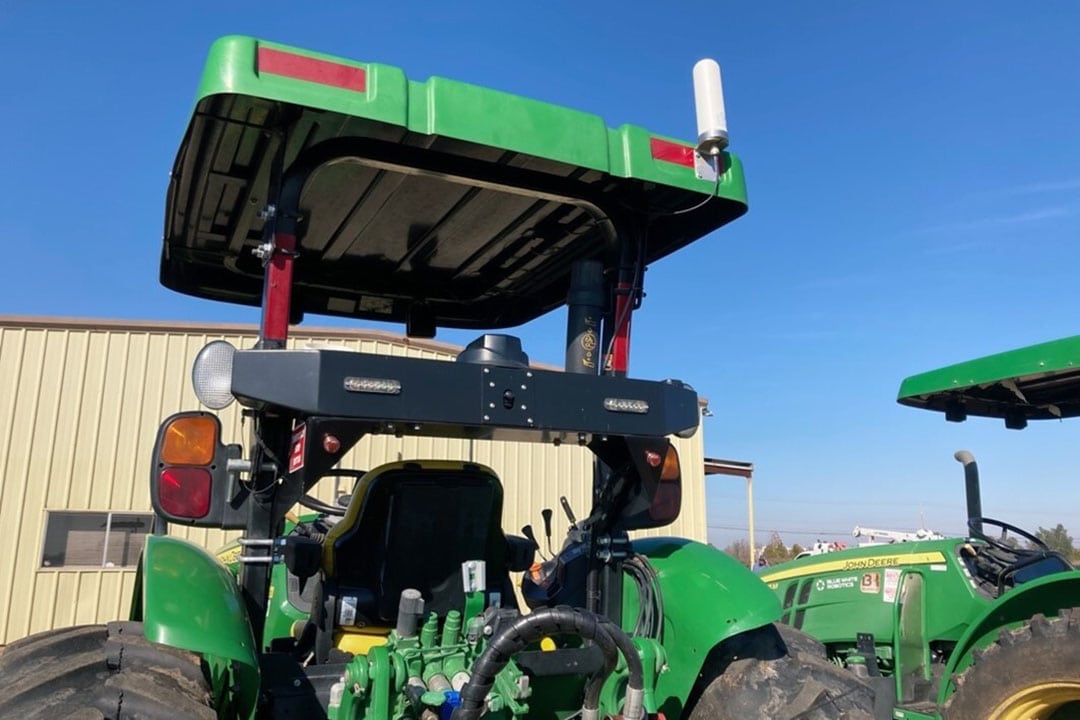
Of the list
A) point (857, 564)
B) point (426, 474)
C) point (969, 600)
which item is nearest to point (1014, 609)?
point (969, 600)

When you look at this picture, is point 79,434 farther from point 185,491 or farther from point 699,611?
point 699,611

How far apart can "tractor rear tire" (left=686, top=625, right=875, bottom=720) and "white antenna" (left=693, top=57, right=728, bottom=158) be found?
1782 millimetres

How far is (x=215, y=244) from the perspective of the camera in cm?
389

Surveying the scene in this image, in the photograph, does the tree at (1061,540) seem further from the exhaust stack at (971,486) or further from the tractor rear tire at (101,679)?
the tractor rear tire at (101,679)

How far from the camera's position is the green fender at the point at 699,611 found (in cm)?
285

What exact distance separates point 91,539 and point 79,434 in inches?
60.1

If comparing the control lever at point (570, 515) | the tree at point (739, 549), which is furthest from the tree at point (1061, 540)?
the control lever at point (570, 515)

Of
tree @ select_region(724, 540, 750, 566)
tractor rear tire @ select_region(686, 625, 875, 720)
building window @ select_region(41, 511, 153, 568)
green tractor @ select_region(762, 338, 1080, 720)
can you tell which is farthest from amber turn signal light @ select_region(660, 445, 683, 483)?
tree @ select_region(724, 540, 750, 566)

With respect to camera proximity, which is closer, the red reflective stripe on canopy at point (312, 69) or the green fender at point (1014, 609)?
the red reflective stripe on canopy at point (312, 69)

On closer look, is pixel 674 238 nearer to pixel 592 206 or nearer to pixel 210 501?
pixel 592 206

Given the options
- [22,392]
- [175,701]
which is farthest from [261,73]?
[22,392]

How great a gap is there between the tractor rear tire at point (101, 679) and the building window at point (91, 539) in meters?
10.8

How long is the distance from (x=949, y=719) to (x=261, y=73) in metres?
4.47

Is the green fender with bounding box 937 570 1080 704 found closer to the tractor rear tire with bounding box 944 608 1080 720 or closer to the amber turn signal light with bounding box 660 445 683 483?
the tractor rear tire with bounding box 944 608 1080 720
